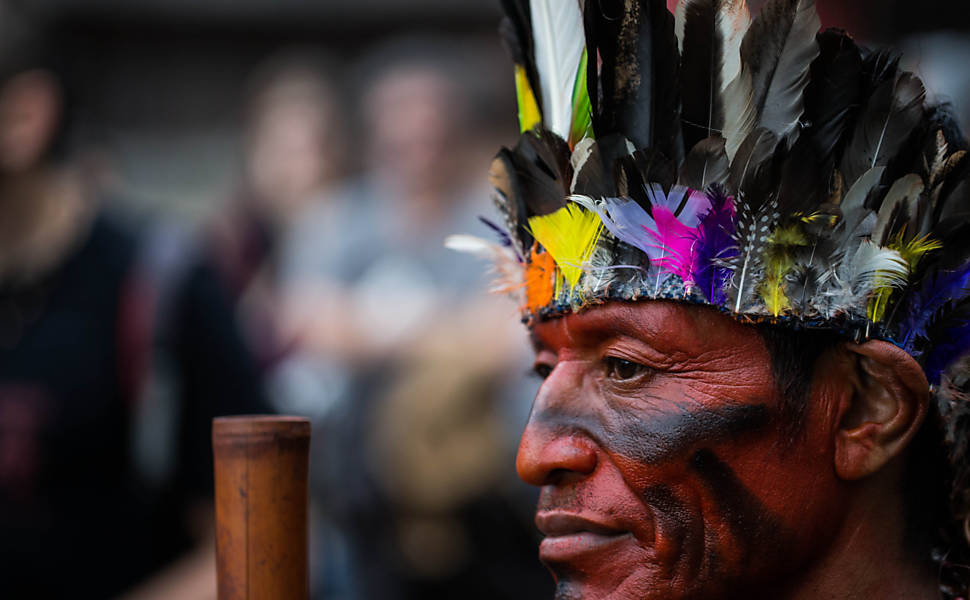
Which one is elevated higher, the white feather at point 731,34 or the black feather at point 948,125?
the white feather at point 731,34

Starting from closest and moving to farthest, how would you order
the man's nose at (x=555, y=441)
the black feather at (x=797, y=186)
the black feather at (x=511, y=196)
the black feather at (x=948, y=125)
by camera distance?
the black feather at (x=797, y=186)
the man's nose at (x=555, y=441)
the black feather at (x=948, y=125)
the black feather at (x=511, y=196)

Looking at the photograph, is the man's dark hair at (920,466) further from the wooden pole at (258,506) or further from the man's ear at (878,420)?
the wooden pole at (258,506)

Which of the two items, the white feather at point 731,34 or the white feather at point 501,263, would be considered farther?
the white feather at point 501,263

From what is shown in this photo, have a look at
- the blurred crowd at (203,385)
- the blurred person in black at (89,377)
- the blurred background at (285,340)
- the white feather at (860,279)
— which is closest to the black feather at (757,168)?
the white feather at (860,279)

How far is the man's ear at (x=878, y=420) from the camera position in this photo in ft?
7.09

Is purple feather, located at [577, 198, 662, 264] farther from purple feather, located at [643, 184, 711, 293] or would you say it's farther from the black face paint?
the black face paint

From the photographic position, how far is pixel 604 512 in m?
2.15

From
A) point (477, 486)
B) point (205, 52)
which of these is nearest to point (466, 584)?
point (477, 486)

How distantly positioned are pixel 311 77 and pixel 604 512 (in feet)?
12.6

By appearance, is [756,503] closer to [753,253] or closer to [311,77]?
[753,253]

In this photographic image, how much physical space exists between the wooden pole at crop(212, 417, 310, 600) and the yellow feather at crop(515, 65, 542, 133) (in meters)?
0.90

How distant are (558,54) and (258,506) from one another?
1.23 meters

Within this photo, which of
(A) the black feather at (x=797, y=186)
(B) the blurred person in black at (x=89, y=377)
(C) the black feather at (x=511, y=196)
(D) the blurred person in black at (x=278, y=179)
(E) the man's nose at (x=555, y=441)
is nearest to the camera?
(A) the black feather at (x=797, y=186)

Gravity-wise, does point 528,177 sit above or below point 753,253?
above
